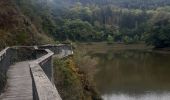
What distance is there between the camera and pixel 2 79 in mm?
11297

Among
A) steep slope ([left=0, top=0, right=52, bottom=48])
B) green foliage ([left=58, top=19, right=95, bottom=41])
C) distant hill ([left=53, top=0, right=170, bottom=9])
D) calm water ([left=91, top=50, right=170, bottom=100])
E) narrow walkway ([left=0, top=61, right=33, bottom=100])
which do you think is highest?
distant hill ([left=53, top=0, right=170, bottom=9])

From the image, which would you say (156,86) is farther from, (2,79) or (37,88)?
(37,88)

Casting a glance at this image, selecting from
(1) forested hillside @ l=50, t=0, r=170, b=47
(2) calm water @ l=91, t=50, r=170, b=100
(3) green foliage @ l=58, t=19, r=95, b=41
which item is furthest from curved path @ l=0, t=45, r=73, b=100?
(3) green foliage @ l=58, t=19, r=95, b=41

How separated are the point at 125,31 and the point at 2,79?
110 metres

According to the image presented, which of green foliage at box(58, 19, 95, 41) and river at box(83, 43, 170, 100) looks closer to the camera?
river at box(83, 43, 170, 100)

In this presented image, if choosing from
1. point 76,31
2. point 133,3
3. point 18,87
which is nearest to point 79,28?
point 76,31

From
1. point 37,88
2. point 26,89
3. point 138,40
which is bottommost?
point 138,40

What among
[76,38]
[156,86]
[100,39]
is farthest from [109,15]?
[156,86]

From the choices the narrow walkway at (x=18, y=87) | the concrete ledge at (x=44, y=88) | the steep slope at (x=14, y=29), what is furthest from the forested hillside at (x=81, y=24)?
the concrete ledge at (x=44, y=88)

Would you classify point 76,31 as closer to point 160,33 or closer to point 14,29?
point 160,33

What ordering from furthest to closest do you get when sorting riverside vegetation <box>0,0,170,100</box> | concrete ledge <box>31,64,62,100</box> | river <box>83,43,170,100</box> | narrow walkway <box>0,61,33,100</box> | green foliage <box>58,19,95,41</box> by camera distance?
1. green foliage <box>58,19,95,41</box>
2. river <box>83,43,170,100</box>
3. riverside vegetation <box>0,0,170,100</box>
4. narrow walkway <box>0,61,33,100</box>
5. concrete ledge <box>31,64,62,100</box>

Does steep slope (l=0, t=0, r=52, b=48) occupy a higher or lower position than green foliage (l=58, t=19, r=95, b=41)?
higher

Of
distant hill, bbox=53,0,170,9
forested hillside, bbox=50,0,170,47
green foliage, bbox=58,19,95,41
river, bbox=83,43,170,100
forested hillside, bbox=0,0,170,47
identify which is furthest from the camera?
distant hill, bbox=53,0,170,9

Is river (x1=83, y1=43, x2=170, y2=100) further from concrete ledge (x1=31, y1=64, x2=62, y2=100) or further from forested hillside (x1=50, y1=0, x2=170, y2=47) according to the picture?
forested hillside (x1=50, y1=0, x2=170, y2=47)
